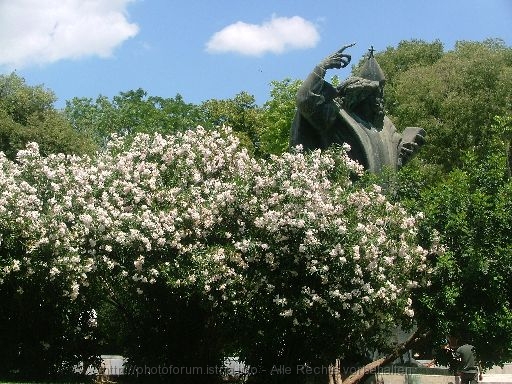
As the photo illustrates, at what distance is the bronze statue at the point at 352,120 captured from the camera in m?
12.8

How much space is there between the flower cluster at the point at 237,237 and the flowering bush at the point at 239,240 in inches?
0.8

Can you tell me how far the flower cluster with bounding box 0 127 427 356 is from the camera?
10477mm

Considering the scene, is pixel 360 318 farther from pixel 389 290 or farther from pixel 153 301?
pixel 153 301

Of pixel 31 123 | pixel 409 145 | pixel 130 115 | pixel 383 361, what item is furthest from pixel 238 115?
pixel 383 361

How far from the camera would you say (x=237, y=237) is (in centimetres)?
1115

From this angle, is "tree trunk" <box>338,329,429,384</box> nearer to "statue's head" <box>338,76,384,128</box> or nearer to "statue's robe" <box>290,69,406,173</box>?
"statue's robe" <box>290,69,406,173</box>

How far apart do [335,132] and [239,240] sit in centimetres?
347

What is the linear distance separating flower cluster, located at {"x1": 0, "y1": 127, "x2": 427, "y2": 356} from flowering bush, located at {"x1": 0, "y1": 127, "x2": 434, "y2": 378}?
0.02 m

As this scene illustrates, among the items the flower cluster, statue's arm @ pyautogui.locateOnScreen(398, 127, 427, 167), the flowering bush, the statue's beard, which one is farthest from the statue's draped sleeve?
the flower cluster

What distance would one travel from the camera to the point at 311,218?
10.4 m

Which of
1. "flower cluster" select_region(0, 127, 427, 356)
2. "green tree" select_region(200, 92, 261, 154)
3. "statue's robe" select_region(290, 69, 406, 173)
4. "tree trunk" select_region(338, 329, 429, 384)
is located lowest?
"tree trunk" select_region(338, 329, 429, 384)

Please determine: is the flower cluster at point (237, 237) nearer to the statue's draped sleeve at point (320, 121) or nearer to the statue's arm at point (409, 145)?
the statue's draped sleeve at point (320, 121)

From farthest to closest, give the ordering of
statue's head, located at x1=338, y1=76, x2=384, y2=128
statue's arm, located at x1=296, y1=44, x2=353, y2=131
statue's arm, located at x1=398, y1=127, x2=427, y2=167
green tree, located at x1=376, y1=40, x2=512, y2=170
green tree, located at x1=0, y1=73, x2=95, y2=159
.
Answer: green tree, located at x1=0, y1=73, x2=95, y2=159
green tree, located at x1=376, y1=40, x2=512, y2=170
statue's arm, located at x1=398, y1=127, x2=427, y2=167
statue's head, located at x1=338, y1=76, x2=384, y2=128
statue's arm, located at x1=296, y1=44, x2=353, y2=131

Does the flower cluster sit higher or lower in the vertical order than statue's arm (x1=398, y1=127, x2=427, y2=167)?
lower
